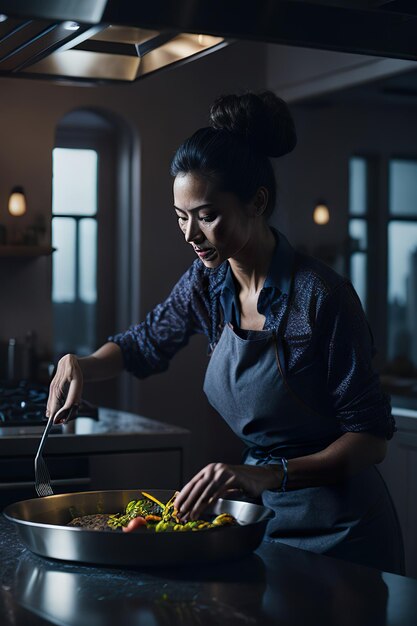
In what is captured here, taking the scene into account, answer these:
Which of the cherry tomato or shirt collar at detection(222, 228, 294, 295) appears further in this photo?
shirt collar at detection(222, 228, 294, 295)

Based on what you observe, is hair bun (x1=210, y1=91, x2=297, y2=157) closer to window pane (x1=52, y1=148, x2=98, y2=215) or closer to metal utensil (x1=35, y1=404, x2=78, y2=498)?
metal utensil (x1=35, y1=404, x2=78, y2=498)

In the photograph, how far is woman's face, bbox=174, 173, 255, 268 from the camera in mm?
1977

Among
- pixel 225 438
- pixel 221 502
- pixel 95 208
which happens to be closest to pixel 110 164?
pixel 95 208

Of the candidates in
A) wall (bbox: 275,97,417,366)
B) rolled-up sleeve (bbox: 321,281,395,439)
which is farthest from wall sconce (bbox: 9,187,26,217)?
rolled-up sleeve (bbox: 321,281,395,439)

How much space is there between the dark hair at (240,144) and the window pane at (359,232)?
14.6ft

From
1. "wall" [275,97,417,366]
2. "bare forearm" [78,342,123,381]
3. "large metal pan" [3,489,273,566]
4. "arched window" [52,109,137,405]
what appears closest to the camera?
"large metal pan" [3,489,273,566]

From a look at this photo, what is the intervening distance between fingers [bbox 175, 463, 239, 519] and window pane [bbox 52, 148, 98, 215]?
141 inches

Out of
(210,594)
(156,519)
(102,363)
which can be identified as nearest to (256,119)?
(102,363)

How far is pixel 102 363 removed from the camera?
2283 mm

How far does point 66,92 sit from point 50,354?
4.00 ft

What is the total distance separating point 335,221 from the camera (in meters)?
5.95

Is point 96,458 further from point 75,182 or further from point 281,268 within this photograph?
point 75,182

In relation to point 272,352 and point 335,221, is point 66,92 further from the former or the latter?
point 272,352

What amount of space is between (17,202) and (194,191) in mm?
2474
